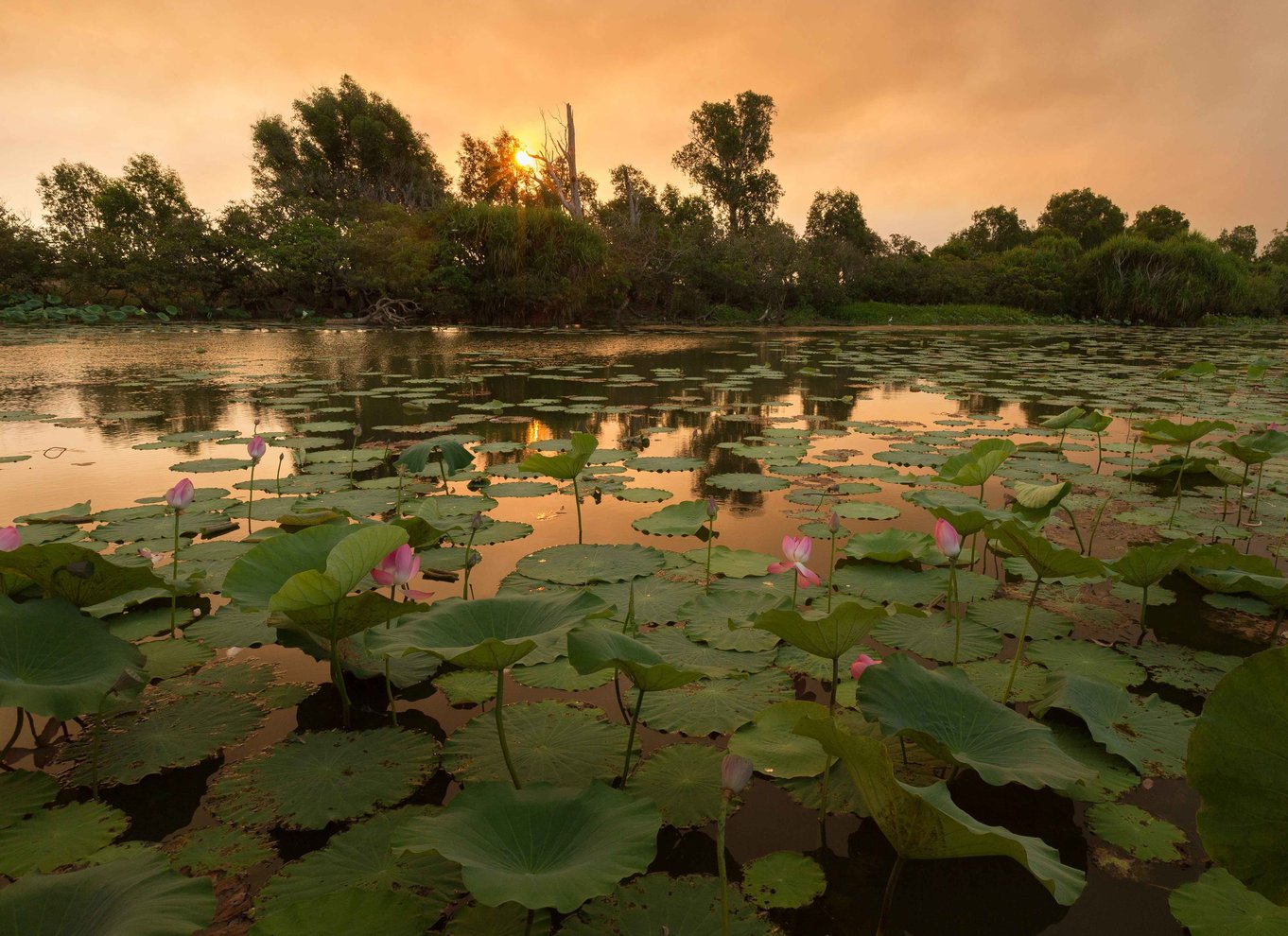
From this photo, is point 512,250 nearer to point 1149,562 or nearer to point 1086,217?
point 1149,562

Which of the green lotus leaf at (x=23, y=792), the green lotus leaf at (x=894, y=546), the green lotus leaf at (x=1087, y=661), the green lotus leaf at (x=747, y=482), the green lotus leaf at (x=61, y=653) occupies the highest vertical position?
the green lotus leaf at (x=61, y=653)

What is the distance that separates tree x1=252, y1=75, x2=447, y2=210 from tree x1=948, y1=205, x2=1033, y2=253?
1518 inches

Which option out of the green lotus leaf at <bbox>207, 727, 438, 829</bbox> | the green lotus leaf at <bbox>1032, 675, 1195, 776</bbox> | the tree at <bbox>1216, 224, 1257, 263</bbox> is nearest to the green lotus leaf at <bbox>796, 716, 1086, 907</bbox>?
the green lotus leaf at <bbox>1032, 675, 1195, 776</bbox>

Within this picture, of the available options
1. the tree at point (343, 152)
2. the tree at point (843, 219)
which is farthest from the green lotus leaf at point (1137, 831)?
the tree at point (843, 219)

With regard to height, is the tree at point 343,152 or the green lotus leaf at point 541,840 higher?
the tree at point 343,152

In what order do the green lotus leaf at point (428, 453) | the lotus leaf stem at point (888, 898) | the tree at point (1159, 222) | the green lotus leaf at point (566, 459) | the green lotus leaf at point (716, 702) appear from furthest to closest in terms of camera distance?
the tree at point (1159, 222) → the green lotus leaf at point (428, 453) → the green lotus leaf at point (566, 459) → the green lotus leaf at point (716, 702) → the lotus leaf stem at point (888, 898)

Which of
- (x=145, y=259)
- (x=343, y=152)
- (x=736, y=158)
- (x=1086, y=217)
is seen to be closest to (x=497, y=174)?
(x=343, y=152)

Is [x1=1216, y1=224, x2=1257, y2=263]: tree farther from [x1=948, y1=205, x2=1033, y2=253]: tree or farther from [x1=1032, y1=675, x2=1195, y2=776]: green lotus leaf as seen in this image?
[x1=1032, y1=675, x2=1195, y2=776]: green lotus leaf

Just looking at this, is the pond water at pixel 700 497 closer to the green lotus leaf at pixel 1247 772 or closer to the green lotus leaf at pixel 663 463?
the green lotus leaf at pixel 663 463

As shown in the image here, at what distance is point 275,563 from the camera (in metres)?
1.29

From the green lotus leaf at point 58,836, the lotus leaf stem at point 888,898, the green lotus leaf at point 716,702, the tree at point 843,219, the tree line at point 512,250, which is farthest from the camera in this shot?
the tree at point 843,219

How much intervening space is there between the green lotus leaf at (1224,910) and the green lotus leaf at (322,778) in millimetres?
1174

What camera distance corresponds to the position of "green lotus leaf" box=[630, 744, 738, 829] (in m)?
1.06

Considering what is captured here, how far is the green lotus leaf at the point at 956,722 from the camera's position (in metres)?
0.91
